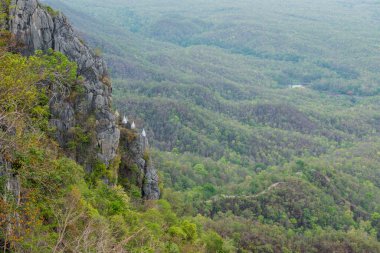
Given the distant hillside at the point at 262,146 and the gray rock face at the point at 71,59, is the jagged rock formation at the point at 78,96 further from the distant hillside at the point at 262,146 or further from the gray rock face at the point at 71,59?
the distant hillside at the point at 262,146

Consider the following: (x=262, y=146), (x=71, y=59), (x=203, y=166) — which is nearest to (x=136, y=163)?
(x=71, y=59)

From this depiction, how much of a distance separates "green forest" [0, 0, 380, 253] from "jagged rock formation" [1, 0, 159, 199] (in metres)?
0.70

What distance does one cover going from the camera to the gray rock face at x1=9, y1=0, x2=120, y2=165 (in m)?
29.5

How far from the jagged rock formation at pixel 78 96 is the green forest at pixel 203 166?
27.8 inches

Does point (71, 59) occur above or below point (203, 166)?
above

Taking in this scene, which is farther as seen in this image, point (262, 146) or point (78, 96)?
point (262, 146)

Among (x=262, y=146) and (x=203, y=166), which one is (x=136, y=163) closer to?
(x=203, y=166)

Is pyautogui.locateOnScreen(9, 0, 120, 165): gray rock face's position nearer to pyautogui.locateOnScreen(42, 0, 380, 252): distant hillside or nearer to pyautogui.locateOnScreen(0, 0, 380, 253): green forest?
pyautogui.locateOnScreen(0, 0, 380, 253): green forest

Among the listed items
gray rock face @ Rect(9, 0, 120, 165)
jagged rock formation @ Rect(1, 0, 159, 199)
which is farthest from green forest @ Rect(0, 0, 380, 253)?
gray rock face @ Rect(9, 0, 120, 165)

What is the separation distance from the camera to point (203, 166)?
80375 mm

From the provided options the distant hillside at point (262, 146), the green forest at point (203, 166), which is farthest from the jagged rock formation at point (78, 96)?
the distant hillside at point (262, 146)

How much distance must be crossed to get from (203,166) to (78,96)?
51446 millimetres

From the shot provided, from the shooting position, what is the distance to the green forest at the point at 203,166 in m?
20.2

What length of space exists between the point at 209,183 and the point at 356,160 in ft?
120
